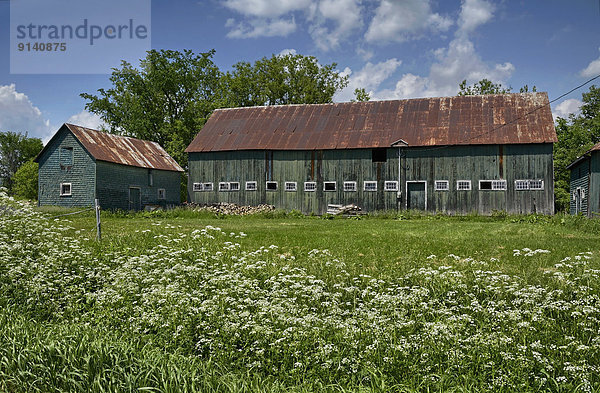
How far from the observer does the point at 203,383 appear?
444cm

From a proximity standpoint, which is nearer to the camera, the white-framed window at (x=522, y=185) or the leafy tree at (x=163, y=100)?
the white-framed window at (x=522, y=185)

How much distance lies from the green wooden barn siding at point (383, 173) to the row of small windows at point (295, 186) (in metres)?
0.21

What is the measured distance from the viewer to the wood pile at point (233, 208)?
97.1 feet

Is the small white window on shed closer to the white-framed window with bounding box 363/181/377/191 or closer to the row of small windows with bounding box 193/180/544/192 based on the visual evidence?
the row of small windows with bounding box 193/180/544/192

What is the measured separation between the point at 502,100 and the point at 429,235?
1917 centimetres

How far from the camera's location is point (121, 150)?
34.2 meters

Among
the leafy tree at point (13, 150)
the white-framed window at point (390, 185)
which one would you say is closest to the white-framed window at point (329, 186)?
the white-framed window at point (390, 185)

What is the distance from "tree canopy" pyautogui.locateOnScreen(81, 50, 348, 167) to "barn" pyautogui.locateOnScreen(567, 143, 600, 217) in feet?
85.9

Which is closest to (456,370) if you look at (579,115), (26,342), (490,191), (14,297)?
(26,342)

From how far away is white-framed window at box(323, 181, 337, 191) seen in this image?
99.8 ft

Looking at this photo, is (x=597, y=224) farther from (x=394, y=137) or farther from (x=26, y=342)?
(x=26, y=342)

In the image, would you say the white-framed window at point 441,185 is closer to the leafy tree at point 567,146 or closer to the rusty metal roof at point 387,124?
the rusty metal roof at point 387,124

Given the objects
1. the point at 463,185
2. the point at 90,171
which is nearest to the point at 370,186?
the point at 463,185

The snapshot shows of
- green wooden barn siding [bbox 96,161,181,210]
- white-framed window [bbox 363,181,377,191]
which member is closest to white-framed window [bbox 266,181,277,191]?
white-framed window [bbox 363,181,377,191]
